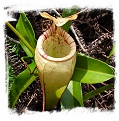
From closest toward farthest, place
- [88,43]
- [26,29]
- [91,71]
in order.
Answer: [91,71] < [26,29] < [88,43]

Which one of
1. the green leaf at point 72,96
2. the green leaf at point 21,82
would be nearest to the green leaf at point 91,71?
the green leaf at point 72,96

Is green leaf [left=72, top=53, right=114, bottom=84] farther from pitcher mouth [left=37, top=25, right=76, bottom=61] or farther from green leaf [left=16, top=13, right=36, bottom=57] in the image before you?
green leaf [left=16, top=13, right=36, bottom=57]

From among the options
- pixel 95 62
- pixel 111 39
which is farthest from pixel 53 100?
pixel 111 39

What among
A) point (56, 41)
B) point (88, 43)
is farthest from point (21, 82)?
point (88, 43)

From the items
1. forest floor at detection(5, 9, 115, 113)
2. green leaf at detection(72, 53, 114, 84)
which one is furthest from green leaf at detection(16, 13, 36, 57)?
green leaf at detection(72, 53, 114, 84)

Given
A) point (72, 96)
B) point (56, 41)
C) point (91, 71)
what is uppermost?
point (56, 41)

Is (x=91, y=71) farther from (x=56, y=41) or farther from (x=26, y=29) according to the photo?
(x=26, y=29)
